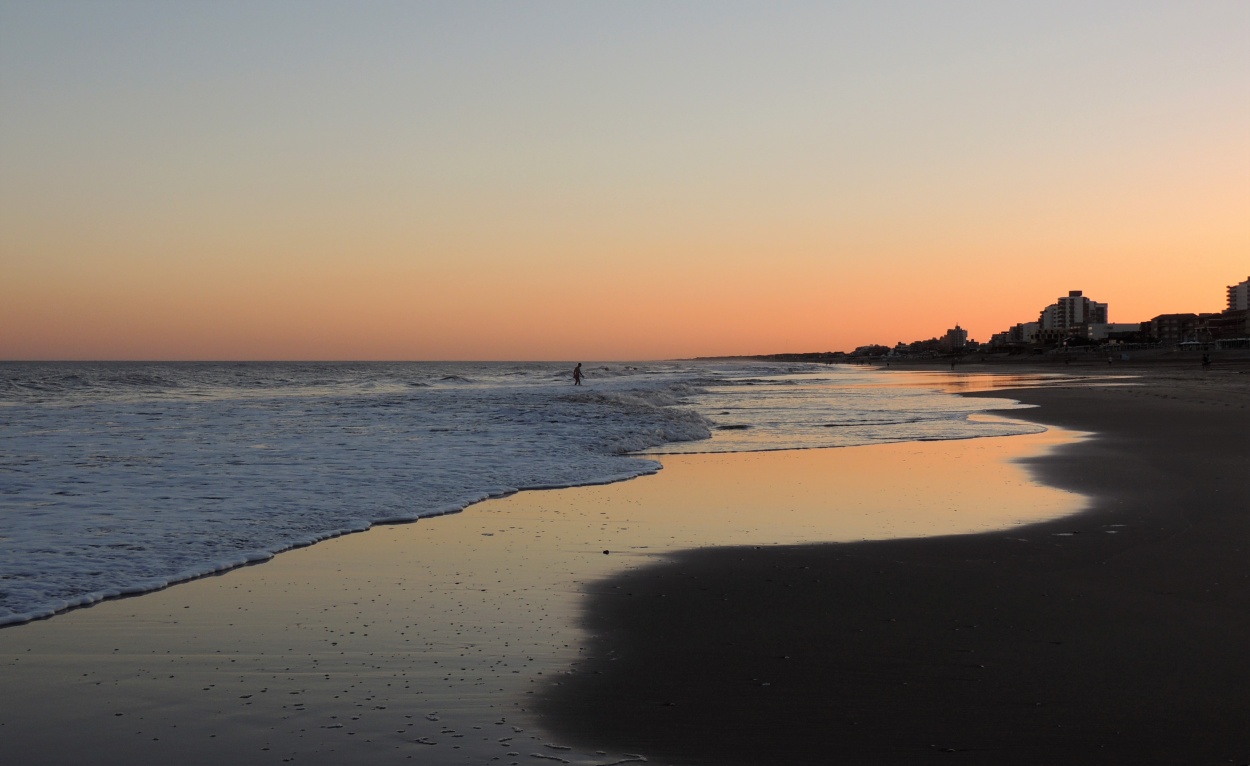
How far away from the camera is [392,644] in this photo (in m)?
5.25

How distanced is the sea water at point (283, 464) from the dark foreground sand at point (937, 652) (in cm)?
388

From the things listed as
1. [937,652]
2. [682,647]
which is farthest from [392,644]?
[937,652]

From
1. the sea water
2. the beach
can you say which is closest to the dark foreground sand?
the beach

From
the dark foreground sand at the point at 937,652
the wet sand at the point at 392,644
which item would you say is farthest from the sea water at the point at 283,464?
the dark foreground sand at the point at 937,652

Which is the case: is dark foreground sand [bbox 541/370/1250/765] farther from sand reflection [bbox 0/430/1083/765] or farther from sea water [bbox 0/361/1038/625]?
sea water [bbox 0/361/1038/625]

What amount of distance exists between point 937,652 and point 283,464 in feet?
36.5

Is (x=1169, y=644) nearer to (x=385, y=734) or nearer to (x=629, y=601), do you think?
(x=629, y=601)

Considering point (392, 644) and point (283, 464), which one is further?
point (283, 464)

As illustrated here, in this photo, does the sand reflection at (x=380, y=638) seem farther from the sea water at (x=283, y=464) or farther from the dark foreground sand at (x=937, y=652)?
the sea water at (x=283, y=464)

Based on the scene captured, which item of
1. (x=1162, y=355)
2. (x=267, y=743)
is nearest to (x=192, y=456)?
(x=267, y=743)

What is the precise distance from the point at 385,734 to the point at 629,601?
8.29 ft

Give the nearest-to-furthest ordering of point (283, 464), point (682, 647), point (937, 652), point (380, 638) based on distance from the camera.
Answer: point (937, 652), point (682, 647), point (380, 638), point (283, 464)

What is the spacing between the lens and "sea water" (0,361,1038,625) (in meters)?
7.64

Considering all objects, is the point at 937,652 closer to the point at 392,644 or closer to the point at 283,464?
the point at 392,644
